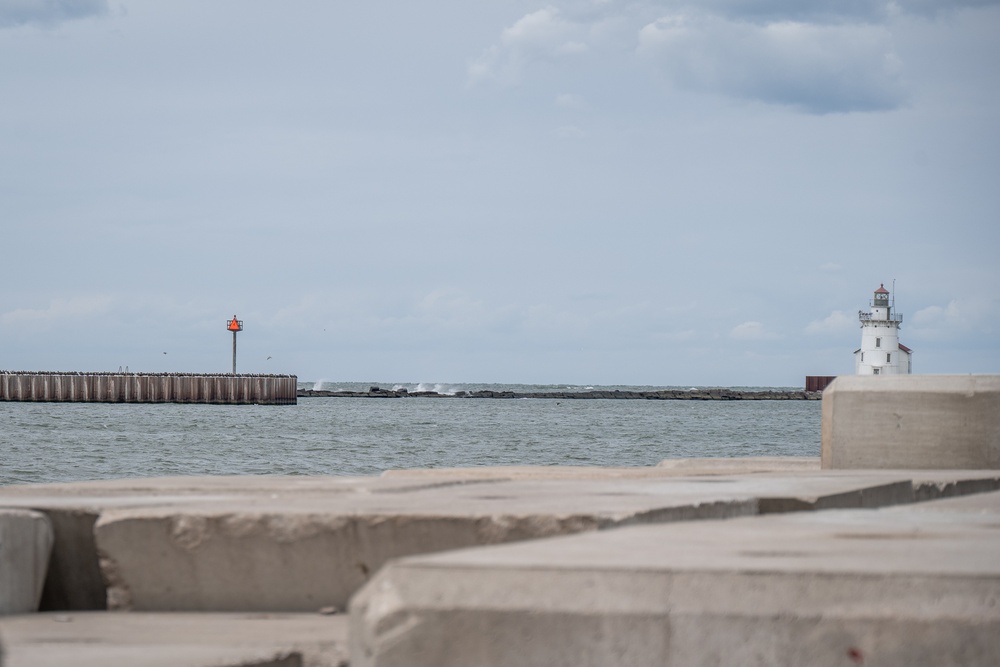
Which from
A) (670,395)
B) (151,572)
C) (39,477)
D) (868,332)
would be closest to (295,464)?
(39,477)

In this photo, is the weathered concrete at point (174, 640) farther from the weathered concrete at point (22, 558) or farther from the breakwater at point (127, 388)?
the breakwater at point (127, 388)

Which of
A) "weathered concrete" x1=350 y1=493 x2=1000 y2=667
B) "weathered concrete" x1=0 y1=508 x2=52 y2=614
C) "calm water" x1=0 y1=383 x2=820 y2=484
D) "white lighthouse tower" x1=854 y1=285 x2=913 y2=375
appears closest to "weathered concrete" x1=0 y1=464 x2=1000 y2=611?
"weathered concrete" x1=0 y1=508 x2=52 y2=614

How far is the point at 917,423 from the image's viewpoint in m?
7.04

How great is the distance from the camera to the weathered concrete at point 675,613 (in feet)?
6.84

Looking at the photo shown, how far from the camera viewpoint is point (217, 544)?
11.0 ft

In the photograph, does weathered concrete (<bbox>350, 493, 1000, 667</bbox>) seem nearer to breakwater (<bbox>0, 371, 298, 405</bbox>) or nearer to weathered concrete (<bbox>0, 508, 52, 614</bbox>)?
weathered concrete (<bbox>0, 508, 52, 614</bbox>)

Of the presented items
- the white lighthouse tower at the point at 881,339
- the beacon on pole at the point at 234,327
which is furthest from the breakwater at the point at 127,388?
the white lighthouse tower at the point at 881,339

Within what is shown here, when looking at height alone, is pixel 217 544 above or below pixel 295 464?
above

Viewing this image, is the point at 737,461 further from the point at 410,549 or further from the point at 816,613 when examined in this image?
the point at 816,613

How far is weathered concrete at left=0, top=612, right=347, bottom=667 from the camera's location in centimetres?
261

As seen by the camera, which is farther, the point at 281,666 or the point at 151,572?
the point at 151,572

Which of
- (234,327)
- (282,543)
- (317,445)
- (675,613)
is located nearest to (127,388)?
(234,327)

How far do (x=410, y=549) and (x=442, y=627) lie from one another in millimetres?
1094

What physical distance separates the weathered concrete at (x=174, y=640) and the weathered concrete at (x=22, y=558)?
0.06 m
